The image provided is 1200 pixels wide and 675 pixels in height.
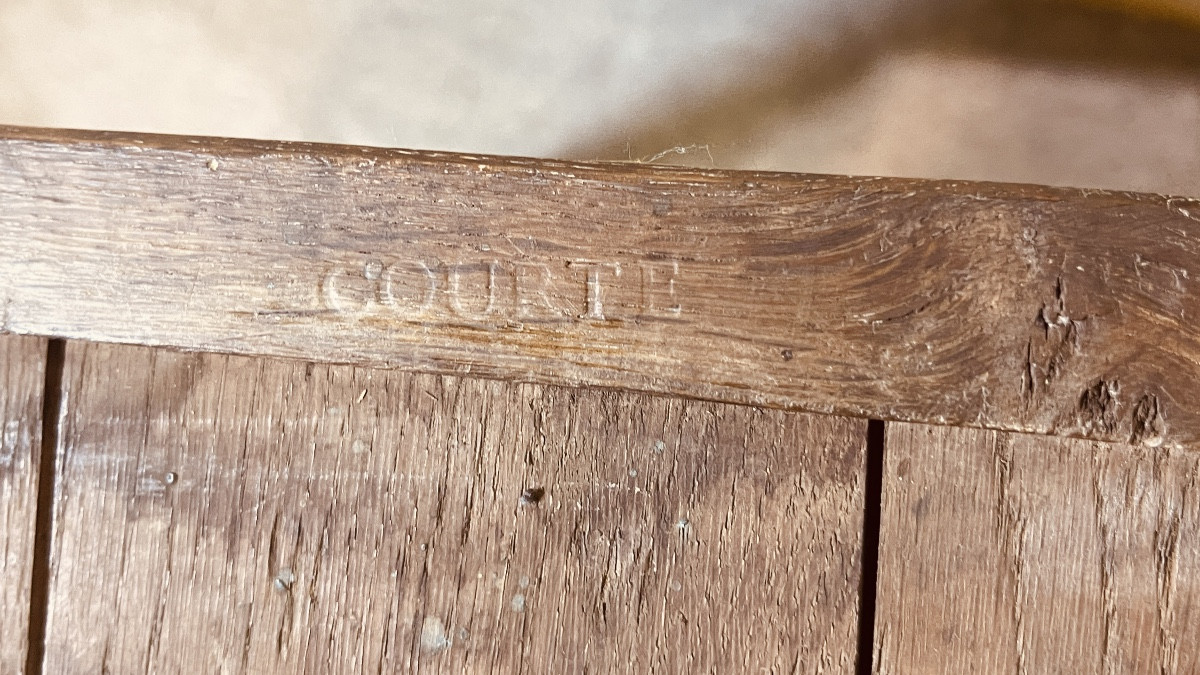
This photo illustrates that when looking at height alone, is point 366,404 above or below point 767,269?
below

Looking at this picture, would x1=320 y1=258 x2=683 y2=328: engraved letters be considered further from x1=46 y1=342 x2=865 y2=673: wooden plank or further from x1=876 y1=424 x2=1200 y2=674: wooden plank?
x1=876 y1=424 x2=1200 y2=674: wooden plank

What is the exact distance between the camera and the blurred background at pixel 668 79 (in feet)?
2.85

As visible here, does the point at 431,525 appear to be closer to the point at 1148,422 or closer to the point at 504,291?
the point at 504,291

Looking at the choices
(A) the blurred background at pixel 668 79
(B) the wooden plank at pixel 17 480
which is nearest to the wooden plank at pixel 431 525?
(B) the wooden plank at pixel 17 480

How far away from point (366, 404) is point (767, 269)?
0.31 m

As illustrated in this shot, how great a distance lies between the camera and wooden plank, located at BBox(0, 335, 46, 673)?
56 centimetres

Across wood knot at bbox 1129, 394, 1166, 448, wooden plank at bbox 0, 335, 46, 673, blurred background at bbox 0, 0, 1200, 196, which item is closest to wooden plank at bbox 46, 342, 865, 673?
wooden plank at bbox 0, 335, 46, 673

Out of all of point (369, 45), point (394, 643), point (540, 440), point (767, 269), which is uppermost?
point (369, 45)

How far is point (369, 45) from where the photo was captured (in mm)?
947

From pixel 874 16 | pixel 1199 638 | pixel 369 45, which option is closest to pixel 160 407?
pixel 369 45

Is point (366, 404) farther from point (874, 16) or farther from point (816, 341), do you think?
point (874, 16)

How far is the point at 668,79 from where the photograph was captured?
35.7 inches

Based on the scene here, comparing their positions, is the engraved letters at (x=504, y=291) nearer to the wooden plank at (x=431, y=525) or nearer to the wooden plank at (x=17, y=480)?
the wooden plank at (x=431, y=525)

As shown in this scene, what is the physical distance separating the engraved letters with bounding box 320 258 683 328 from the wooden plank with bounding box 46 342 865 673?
3.1 inches
